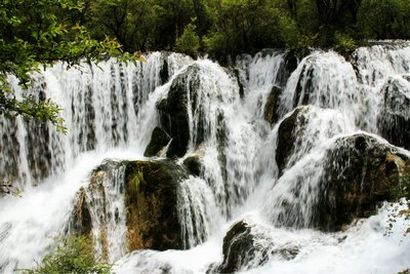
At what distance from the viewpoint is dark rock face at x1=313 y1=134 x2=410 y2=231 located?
1359 cm

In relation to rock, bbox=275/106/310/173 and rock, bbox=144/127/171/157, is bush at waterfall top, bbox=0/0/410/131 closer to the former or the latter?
rock, bbox=144/127/171/157

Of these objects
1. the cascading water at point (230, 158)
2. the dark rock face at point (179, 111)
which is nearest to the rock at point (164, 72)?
the cascading water at point (230, 158)

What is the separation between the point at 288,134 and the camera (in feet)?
57.6

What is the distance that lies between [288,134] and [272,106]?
393 cm

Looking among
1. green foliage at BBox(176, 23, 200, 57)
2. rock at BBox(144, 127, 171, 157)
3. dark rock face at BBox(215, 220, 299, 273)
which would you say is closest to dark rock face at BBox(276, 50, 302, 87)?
green foliage at BBox(176, 23, 200, 57)

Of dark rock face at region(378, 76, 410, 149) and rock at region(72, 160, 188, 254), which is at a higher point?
dark rock face at region(378, 76, 410, 149)

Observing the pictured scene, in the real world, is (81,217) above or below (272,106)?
below

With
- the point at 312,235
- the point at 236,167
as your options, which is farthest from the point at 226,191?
the point at 312,235

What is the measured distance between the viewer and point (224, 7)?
976 inches

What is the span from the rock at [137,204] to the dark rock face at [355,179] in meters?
4.82

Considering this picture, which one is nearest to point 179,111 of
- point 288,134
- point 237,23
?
point 288,134

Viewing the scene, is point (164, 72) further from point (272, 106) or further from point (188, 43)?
point (272, 106)

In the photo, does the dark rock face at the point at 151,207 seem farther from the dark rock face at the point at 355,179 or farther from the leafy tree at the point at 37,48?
the leafy tree at the point at 37,48

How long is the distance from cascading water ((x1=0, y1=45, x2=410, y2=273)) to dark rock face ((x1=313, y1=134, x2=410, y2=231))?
0.04 meters
